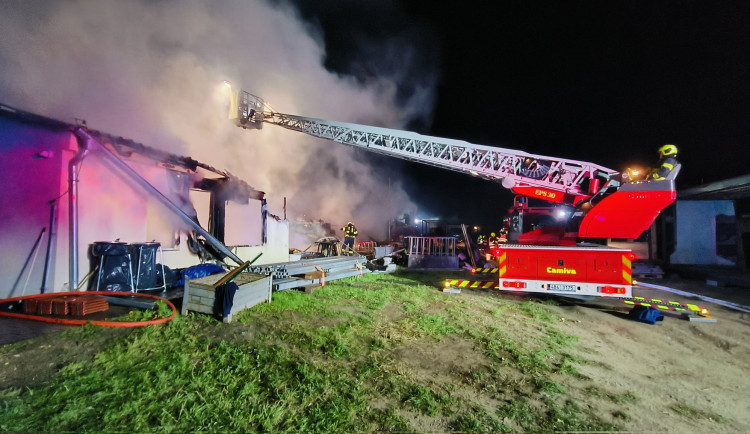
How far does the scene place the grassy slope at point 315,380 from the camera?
2.39 metres

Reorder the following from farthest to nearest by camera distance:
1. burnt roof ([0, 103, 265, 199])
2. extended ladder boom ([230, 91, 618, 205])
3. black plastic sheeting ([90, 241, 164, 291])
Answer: extended ladder boom ([230, 91, 618, 205]) < black plastic sheeting ([90, 241, 164, 291]) < burnt roof ([0, 103, 265, 199])

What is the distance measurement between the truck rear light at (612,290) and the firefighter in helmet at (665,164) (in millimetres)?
2245

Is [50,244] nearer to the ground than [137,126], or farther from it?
nearer to the ground

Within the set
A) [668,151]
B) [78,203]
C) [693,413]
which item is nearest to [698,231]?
[668,151]

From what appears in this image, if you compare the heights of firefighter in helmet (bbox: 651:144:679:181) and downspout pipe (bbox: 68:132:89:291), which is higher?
firefighter in helmet (bbox: 651:144:679:181)

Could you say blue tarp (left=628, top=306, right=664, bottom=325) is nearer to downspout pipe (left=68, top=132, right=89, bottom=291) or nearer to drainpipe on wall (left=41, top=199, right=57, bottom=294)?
downspout pipe (left=68, top=132, right=89, bottom=291)

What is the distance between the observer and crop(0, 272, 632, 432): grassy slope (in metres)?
2.39

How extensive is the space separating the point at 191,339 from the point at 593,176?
9.26m

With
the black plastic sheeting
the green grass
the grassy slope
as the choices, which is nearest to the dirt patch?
the grassy slope

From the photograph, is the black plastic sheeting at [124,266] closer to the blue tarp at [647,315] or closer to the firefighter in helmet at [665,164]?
the blue tarp at [647,315]

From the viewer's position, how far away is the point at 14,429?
2113 mm

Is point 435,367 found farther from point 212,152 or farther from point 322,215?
point 322,215

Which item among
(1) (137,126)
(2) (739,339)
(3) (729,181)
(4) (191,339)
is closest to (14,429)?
(4) (191,339)

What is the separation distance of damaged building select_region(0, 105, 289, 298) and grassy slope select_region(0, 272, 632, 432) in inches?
93.4
